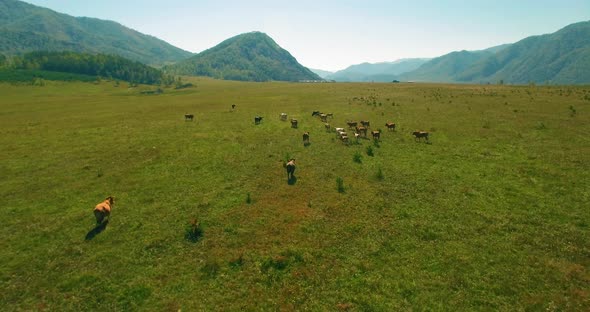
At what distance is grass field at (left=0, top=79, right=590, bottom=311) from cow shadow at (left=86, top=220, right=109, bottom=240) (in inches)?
14.8

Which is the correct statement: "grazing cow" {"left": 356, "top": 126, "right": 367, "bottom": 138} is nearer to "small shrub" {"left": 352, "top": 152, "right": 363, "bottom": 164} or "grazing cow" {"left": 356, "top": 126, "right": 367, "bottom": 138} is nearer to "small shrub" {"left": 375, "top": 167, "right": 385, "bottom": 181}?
"small shrub" {"left": 352, "top": 152, "right": 363, "bottom": 164}

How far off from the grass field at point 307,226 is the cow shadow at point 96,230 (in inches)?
14.8

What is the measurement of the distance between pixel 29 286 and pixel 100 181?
12.2 m

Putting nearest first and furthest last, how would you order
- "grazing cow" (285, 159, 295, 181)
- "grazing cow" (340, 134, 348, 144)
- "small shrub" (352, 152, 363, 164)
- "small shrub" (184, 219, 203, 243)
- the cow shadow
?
1. "small shrub" (184, 219, 203, 243)
2. the cow shadow
3. "grazing cow" (285, 159, 295, 181)
4. "small shrub" (352, 152, 363, 164)
5. "grazing cow" (340, 134, 348, 144)

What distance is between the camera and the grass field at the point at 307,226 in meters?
11.9

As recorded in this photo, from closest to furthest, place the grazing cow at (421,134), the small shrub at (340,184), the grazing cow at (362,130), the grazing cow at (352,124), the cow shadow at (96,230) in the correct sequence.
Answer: the cow shadow at (96,230)
the small shrub at (340,184)
the grazing cow at (421,134)
the grazing cow at (362,130)
the grazing cow at (352,124)

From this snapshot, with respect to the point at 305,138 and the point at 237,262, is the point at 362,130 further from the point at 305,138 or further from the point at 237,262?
the point at 237,262

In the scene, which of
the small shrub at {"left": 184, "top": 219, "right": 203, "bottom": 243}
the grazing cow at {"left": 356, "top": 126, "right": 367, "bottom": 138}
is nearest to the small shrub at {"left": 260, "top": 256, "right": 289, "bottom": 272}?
the small shrub at {"left": 184, "top": 219, "right": 203, "bottom": 243}

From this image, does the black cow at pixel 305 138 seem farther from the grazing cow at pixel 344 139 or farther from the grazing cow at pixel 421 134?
the grazing cow at pixel 421 134

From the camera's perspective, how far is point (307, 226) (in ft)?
53.5

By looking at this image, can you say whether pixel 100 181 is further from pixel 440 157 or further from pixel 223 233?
pixel 440 157

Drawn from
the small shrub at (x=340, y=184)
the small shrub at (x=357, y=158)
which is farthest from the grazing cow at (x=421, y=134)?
the small shrub at (x=340, y=184)

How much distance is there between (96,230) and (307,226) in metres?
12.0

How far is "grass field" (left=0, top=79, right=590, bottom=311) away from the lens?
1191cm
